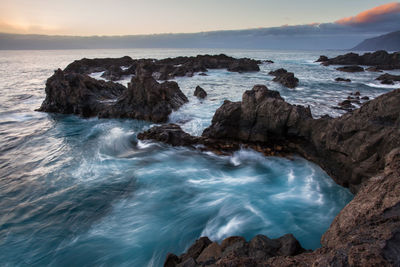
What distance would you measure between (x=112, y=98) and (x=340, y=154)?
51.7ft

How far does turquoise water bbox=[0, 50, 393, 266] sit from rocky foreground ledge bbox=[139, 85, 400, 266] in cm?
82

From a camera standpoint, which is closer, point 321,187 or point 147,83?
point 321,187

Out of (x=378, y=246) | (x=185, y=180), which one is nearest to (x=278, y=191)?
(x=185, y=180)

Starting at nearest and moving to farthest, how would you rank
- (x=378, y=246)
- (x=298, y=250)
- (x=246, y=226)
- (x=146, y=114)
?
(x=378, y=246) < (x=298, y=250) < (x=246, y=226) < (x=146, y=114)

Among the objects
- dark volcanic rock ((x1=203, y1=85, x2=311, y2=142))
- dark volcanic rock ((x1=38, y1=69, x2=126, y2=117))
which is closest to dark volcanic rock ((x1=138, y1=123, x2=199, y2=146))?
dark volcanic rock ((x1=203, y1=85, x2=311, y2=142))

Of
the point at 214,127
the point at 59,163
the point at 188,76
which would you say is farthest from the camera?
the point at 188,76

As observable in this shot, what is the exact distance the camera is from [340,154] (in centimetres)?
698

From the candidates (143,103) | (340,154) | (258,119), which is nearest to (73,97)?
(143,103)

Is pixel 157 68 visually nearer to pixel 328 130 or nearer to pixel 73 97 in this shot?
pixel 73 97

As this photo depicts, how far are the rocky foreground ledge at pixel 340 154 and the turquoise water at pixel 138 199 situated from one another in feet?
2.68

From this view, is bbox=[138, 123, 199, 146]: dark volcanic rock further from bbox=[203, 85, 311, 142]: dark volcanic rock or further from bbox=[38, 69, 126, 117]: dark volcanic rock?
bbox=[38, 69, 126, 117]: dark volcanic rock

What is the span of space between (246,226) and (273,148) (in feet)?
14.1

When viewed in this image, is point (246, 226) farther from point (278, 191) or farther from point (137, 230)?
point (137, 230)

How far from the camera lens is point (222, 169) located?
888 centimetres
